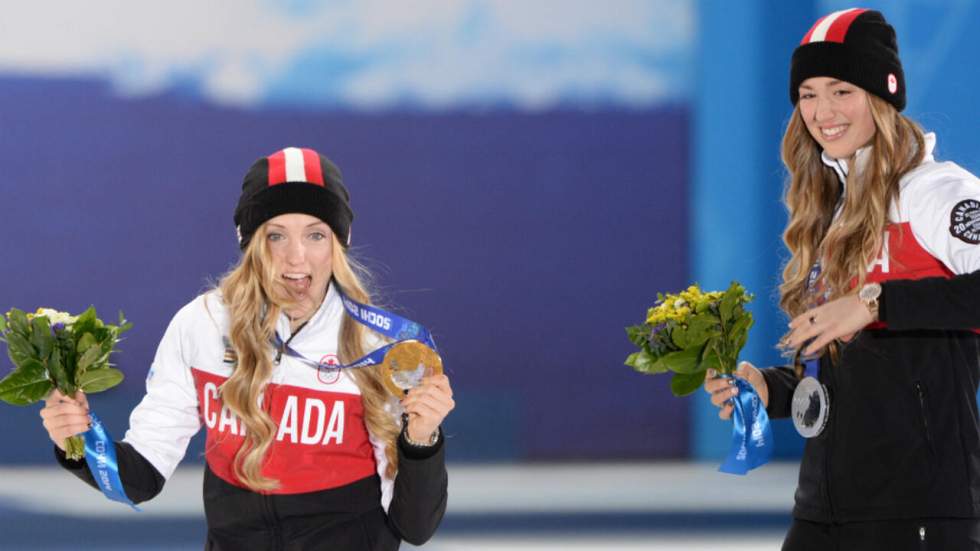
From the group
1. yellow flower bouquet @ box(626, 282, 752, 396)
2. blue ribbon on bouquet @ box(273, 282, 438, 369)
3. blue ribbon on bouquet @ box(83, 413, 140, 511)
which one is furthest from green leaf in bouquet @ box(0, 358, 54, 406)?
yellow flower bouquet @ box(626, 282, 752, 396)

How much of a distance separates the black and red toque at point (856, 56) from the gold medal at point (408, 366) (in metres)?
0.93

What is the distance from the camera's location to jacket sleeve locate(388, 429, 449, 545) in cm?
232

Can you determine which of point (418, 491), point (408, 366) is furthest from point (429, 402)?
point (418, 491)

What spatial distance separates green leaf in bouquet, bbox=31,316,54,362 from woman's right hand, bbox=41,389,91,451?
3.5 inches

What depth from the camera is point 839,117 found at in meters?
2.38

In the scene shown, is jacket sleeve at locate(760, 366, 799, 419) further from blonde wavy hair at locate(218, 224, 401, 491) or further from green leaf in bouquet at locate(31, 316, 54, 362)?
green leaf in bouquet at locate(31, 316, 54, 362)

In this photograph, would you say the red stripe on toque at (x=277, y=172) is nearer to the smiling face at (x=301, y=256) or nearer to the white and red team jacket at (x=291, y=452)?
the smiling face at (x=301, y=256)

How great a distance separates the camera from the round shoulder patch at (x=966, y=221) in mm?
2127

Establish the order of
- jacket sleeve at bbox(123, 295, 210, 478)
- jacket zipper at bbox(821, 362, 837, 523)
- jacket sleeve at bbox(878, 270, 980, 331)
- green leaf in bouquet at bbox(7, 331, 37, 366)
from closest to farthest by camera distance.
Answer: jacket sleeve at bbox(878, 270, 980, 331)
jacket zipper at bbox(821, 362, 837, 523)
green leaf in bouquet at bbox(7, 331, 37, 366)
jacket sleeve at bbox(123, 295, 210, 478)

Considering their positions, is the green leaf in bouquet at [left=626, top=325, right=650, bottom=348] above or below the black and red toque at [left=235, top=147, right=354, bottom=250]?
below

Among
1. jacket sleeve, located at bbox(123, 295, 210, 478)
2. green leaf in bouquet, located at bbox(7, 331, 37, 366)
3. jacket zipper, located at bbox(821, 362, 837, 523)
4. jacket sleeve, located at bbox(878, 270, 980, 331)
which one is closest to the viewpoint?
jacket sleeve, located at bbox(878, 270, 980, 331)

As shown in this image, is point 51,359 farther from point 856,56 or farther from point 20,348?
point 856,56

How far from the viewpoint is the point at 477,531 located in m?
5.30

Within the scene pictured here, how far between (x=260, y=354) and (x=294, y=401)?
0.37 feet
